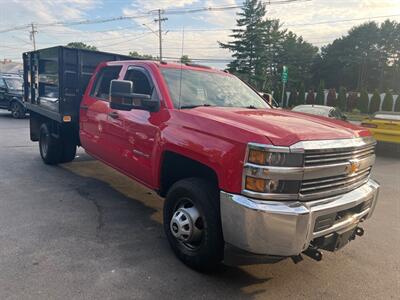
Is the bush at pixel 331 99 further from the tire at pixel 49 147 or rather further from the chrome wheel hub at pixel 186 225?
the chrome wheel hub at pixel 186 225

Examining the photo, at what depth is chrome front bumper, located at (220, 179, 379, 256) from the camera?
2.84 m

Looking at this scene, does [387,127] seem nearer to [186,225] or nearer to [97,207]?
[97,207]

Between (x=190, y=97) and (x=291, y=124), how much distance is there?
1.34m

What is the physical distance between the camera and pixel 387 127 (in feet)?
35.1

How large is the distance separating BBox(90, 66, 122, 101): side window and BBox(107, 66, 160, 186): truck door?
59 centimetres

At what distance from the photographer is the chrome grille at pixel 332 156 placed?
2.95 metres

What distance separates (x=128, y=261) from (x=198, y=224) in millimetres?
823

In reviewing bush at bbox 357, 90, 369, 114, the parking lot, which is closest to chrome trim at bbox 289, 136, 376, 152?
the parking lot

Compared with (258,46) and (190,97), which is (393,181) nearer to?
(190,97)

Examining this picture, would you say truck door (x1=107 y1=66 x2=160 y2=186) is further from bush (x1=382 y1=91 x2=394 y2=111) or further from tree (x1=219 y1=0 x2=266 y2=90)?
tree (x1=219 y1=0 x2=266 y2=90)

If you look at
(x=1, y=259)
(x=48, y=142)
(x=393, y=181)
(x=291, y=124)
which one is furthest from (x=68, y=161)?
(x=393, y=181)

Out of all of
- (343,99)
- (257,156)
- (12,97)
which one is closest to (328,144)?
(257,156)

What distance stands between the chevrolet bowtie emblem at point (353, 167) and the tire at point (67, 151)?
5605 mm

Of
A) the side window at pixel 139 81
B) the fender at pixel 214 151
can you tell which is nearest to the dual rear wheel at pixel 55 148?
the side window at pixel 139 81
